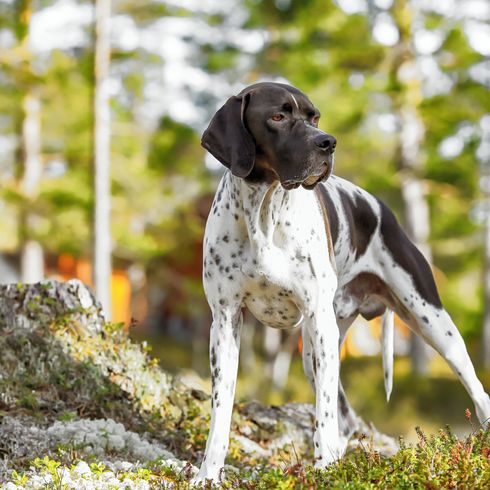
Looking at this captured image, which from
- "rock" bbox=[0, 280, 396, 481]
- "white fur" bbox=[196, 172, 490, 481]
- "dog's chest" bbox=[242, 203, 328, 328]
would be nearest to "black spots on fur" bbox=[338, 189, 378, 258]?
"white fur" bbox=[196, 172, 490, 481]

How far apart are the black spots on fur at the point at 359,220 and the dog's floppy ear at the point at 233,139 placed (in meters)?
1.31

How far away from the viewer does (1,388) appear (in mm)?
6137

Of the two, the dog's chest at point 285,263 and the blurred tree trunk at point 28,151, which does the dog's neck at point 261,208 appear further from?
the blurred tree trunk at point 28,151

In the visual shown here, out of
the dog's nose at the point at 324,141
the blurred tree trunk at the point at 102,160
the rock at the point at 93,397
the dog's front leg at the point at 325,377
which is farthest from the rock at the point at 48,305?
the blurred tree trunk at the point at 102,160

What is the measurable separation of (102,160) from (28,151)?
3604mm

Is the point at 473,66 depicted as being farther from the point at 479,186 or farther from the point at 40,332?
the point at 40,332

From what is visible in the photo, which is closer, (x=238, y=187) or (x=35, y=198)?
(x=238, y=187)

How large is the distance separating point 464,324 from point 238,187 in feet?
91.8

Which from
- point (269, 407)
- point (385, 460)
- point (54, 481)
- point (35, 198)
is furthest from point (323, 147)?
point (35, 198)

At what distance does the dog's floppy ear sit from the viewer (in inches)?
178

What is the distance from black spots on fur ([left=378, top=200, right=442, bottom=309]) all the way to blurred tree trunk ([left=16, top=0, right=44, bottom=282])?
14890mm

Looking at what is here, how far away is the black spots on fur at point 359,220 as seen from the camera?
5738 mm

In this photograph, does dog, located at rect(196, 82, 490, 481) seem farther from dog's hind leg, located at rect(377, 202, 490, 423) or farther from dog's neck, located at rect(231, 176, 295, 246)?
dog's hind leg, located at rect(377, 202, 490, 423)

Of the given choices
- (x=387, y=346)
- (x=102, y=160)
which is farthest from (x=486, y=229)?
(x=387, y=346)
